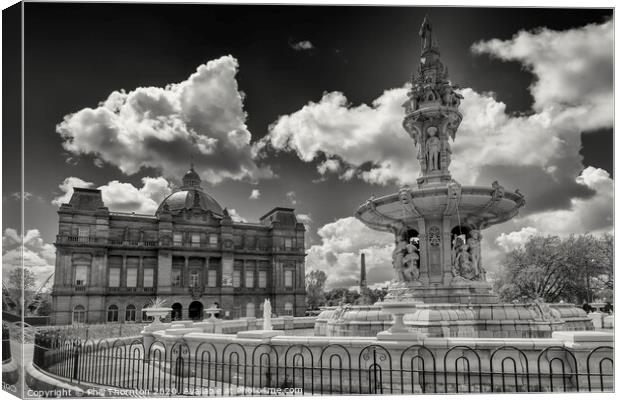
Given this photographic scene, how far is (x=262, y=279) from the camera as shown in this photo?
6250 cm

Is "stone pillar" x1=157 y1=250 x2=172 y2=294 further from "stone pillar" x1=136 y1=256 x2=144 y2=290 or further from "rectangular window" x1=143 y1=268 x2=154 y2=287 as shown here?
"stone pillar" x1=136 y1=256 x2=144 y2=290

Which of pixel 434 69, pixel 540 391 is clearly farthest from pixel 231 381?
pixel 434 69

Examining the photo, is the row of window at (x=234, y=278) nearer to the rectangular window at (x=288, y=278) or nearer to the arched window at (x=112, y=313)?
the rectangular window at (x=288, y=278)

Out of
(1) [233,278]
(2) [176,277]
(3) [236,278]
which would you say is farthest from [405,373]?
(3) [236,278]

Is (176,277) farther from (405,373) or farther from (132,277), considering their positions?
(405,373)

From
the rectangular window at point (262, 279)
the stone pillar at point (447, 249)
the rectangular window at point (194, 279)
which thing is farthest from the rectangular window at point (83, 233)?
the stone pillar at point (447, 249)

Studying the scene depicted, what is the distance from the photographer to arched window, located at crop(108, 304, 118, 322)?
2073 inches

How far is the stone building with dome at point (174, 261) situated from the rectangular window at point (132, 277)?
0.10m

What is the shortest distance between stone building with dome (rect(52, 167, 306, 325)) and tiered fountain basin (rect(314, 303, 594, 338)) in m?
40.9

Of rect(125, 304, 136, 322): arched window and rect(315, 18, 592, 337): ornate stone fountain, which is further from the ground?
rect(315, 18, 592, 337): ornate stone fountain

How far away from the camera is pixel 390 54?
12.7m

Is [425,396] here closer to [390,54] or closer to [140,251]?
[390,54]

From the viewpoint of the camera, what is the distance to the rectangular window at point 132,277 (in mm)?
54406

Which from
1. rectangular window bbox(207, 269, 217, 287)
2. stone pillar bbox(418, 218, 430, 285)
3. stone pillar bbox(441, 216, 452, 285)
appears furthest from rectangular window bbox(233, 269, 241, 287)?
stone pillar bbox(441, 216, 452, 285)
